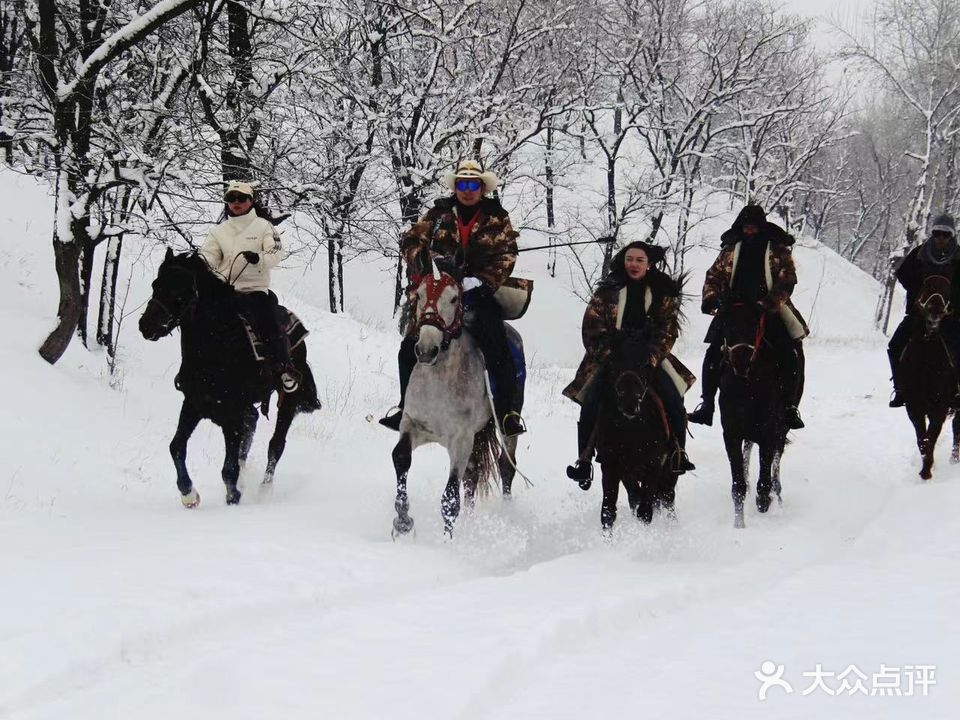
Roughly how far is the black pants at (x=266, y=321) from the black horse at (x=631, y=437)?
3067 millimetres

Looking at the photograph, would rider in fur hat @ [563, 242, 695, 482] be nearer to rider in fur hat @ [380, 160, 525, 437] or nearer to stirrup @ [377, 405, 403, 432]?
rider in fur hat @ [380, 160, 525, 437]

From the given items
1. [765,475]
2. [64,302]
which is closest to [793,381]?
[765,475]

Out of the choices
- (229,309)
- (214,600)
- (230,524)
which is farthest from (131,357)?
(214,600)

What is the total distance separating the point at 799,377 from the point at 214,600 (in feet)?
20.1

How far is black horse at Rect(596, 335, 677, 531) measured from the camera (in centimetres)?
689

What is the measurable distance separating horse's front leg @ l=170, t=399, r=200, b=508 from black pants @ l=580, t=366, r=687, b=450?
341 cm

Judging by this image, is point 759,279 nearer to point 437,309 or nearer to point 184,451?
point 437,309

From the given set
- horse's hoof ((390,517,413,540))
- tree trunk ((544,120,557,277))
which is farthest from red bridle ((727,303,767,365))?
tree trunk ((544,120,557,277))

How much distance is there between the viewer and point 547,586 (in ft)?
17.8

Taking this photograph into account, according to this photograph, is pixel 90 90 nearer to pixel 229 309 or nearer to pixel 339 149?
pixel 229 309

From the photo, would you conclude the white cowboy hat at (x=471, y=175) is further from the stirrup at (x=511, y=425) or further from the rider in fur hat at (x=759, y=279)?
the rider in fur hat at (x=759, y=279)

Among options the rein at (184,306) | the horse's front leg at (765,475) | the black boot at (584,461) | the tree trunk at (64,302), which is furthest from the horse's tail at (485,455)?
the tree trunk at (64,302)

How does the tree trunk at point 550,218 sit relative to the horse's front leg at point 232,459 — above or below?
above

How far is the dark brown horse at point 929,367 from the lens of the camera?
29.8ft
